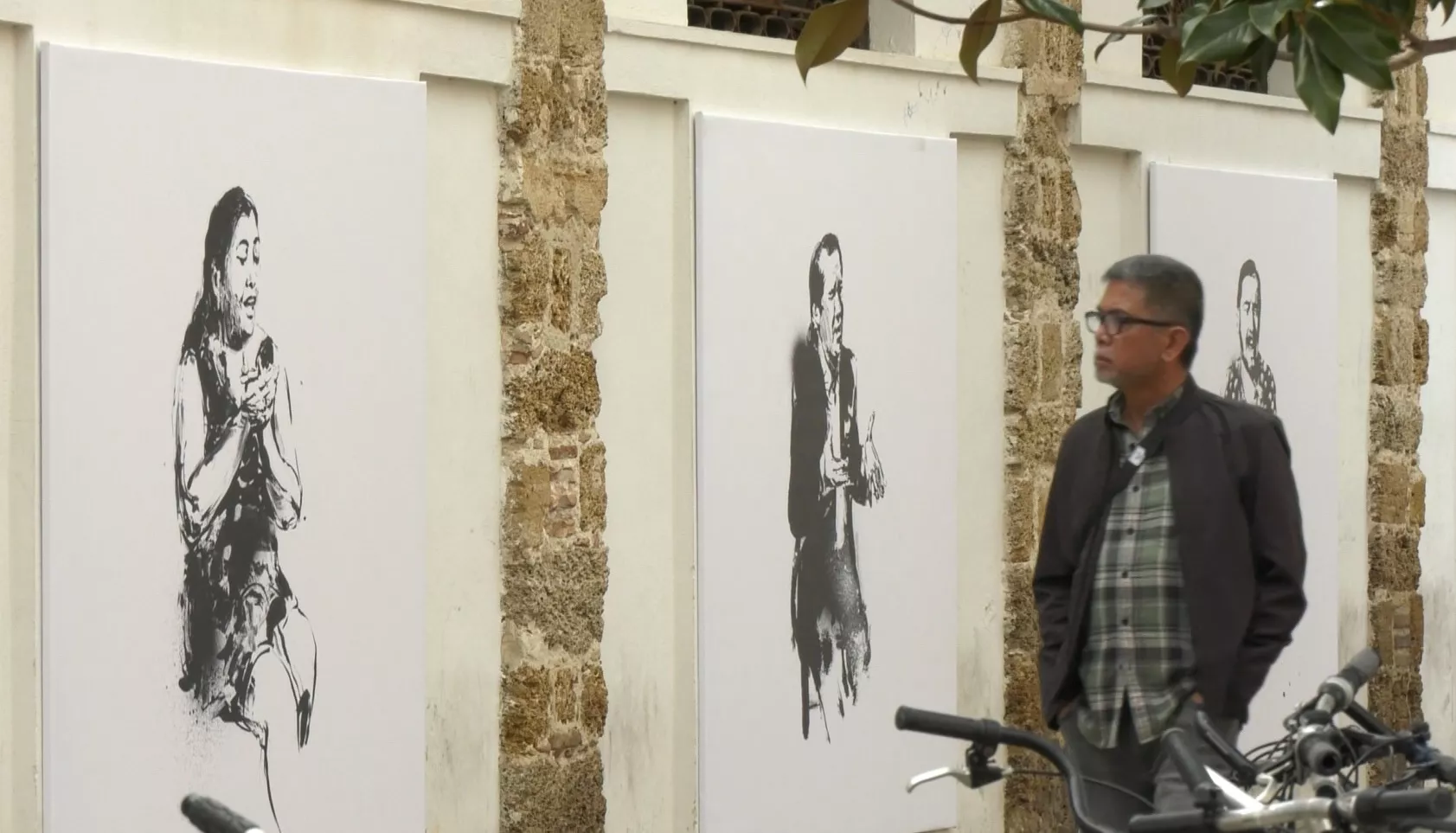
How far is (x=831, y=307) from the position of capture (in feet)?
30.0

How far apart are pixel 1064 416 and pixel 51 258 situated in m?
4.89

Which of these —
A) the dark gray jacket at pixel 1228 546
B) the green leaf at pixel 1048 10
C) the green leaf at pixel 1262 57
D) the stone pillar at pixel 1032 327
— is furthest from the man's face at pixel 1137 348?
the stone pillar at pixel 1032 327

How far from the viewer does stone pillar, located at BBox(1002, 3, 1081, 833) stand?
10086 mm

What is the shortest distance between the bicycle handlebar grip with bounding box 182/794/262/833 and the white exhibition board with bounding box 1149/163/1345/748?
8.05 meters

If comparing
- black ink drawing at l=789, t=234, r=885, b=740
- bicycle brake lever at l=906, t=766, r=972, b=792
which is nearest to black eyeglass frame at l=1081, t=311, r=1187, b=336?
bicycle brake lever at l=906, t=766, r=972, b=792

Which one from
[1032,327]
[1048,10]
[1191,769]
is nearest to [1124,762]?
[1048,10]

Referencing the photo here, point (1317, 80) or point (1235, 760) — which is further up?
point (1317, 80)

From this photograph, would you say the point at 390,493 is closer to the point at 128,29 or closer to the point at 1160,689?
the point at 128,29

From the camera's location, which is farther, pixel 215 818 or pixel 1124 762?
pixel 1124 762

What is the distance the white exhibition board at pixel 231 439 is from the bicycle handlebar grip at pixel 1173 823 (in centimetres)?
434

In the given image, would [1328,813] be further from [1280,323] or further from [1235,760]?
[1280,323]

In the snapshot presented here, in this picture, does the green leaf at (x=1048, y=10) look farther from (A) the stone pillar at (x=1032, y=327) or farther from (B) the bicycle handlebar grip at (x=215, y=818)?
(A) the stone pillar at (x=1032, y=327)

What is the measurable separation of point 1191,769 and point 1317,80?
2097mm

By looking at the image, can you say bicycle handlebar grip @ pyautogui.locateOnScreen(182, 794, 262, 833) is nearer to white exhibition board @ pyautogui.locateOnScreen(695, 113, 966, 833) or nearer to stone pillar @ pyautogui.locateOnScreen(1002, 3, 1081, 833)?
white exhibition board @ pyautogui.locateOnScreen(695, 113, 966, 833)
